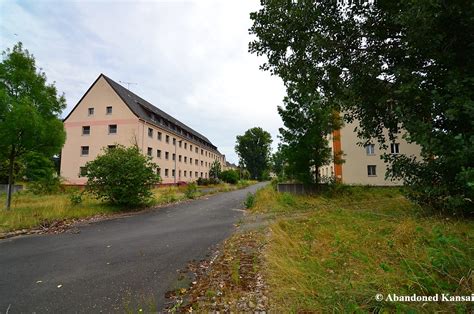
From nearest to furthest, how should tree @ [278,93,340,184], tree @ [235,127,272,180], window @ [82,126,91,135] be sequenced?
1. tree @ [278,93,340,184]
2. window @ [82,126,91,135]
3. tree @ [235,127,272,180]

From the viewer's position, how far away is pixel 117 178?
1182 centimetres

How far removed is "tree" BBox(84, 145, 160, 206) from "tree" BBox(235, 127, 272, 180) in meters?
65.6

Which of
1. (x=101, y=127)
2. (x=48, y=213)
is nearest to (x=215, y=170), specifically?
(x=101, y=127)

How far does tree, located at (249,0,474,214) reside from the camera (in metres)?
5.32

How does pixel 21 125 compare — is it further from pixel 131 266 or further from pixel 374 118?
pixel 374 118

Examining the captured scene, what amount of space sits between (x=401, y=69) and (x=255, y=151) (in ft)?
233

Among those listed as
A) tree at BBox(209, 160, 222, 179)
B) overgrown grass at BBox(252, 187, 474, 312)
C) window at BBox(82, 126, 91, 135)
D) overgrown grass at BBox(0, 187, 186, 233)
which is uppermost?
window at BBox(82, 126, 91, 135)

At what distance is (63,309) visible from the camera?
10.1 feet

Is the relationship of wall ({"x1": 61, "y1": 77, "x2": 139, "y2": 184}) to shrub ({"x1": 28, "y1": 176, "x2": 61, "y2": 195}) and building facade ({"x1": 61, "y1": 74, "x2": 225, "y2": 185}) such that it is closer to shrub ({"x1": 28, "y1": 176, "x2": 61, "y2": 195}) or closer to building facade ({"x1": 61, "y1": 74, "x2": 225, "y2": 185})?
building facade ({"x1": 61, "y1": 74, "x2": 225, "y2": 185})

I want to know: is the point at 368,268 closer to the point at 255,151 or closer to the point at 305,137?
the point at 305,137

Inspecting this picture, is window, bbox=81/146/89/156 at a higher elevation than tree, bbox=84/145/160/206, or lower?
higher

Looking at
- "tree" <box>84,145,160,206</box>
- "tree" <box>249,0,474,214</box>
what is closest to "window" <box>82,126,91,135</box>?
"tree" <box>84,145,160,206</box>

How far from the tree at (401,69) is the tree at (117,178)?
8425 millimetres

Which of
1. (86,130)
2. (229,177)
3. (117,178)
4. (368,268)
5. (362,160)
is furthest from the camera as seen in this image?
(229,177)
